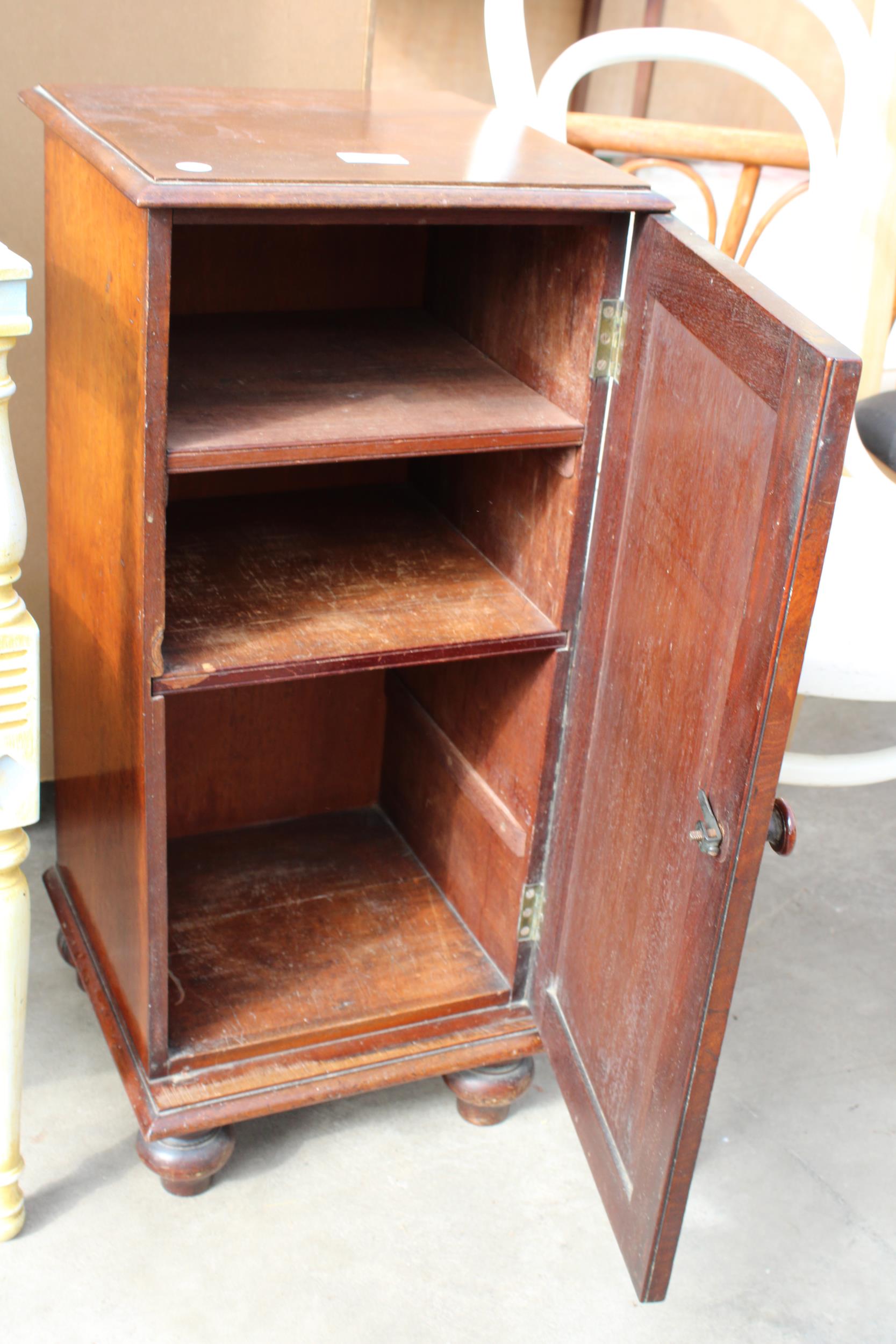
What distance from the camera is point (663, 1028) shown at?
1.19m

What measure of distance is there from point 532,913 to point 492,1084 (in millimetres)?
215

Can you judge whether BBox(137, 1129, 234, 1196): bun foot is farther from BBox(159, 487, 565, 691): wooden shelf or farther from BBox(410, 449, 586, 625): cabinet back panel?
BBox(410, 449, 586, 625): cabinet back panel

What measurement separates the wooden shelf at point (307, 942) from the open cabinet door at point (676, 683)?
0.22 meters

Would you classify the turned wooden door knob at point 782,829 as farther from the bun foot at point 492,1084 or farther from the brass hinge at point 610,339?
the bun foot at point 492,1084

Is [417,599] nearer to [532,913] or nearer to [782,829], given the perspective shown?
[532,913]

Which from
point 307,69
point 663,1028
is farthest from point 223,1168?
point 307,69

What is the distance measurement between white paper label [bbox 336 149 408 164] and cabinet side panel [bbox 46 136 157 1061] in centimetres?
20

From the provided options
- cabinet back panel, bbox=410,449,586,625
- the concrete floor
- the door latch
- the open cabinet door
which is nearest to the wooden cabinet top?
the open cabinet door

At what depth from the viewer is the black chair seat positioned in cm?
180

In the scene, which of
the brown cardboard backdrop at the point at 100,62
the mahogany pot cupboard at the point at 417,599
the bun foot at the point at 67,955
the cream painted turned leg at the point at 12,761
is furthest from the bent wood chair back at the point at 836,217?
the bun foot at the point at 67,955

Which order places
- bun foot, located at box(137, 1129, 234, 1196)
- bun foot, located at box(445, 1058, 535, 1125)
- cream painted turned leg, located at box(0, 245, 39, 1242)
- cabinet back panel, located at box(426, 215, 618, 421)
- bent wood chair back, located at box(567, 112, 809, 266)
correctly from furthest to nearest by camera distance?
bent wood chair back, located at box(567, 112, 809, 266)
bun foot, located at box(445, 1058, 535, 1125)
bun foot, located at box(137, 1129, 234, 1196)
cabinet back panel, located at box(426, 215, 618, 421)
cream painted turned leg, located at box(0, 245, 39, 1242)

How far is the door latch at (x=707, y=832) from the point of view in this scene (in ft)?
3.51

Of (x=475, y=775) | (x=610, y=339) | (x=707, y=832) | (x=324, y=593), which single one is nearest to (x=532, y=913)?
(x=475, y=775)

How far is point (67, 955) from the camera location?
1.79 metres
